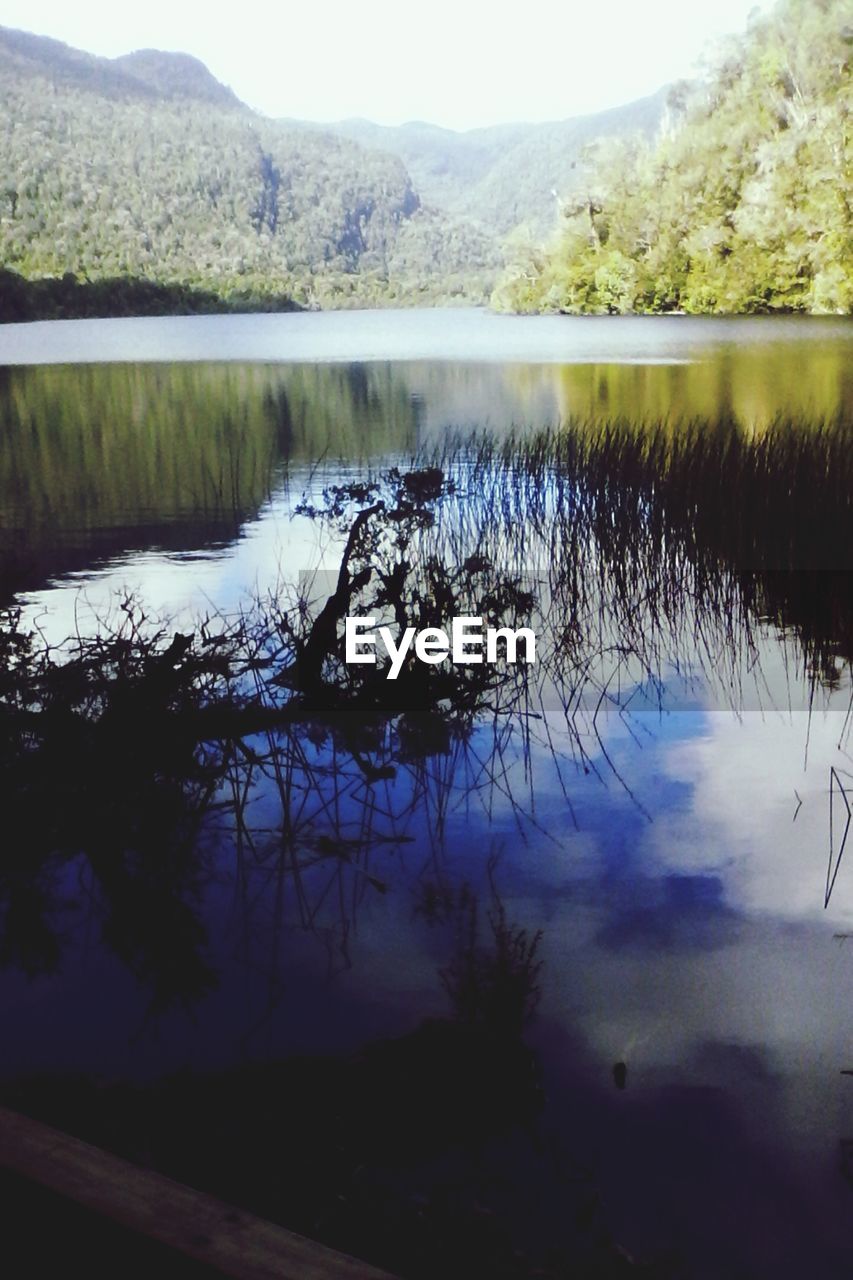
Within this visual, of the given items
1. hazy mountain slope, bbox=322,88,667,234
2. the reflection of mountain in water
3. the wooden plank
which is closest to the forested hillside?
hazy mountain slope, bbox=322,88,667,234

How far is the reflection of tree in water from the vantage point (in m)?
2.41

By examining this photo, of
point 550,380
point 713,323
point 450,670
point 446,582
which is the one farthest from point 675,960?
point 713,323

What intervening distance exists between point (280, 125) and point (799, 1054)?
6940 cm

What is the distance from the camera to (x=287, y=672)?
354 centimetres

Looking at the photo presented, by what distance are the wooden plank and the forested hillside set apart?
125 ft

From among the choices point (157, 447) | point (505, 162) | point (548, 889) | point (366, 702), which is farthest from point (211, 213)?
point (548, 889)

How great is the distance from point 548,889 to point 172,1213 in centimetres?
139

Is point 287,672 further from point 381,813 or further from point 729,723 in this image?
point 729,723

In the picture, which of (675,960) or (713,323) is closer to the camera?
(675,960)

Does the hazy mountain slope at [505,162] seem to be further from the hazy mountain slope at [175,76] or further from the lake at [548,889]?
the lake at [548,889]

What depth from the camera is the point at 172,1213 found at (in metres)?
1.02

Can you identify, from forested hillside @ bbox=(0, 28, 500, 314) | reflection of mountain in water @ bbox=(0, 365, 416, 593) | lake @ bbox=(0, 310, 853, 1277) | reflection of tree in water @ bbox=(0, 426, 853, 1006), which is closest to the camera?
lake @ bbox=(0, 310, 853, 1277)

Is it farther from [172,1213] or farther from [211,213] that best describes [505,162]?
[172,1213]

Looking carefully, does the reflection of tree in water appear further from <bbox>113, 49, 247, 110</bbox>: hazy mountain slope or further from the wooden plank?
<bbox>113, 49, 247, 110</bbox>: hazy mountain slope
